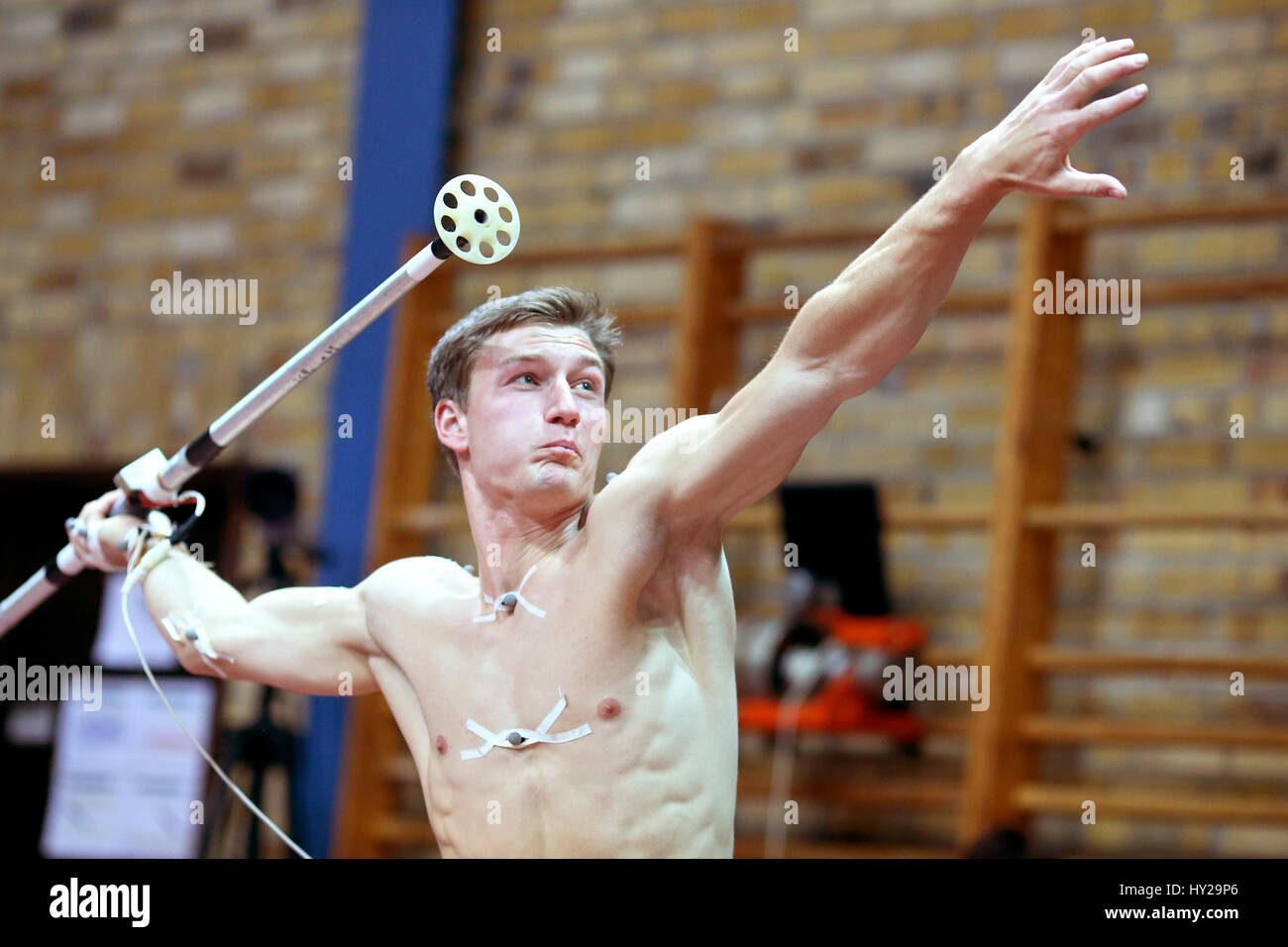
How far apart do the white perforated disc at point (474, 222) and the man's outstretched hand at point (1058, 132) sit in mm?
566

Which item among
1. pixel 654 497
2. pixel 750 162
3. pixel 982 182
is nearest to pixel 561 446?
pixel 654 497

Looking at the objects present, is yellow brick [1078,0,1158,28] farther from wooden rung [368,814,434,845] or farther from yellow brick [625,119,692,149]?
wooden rung [368,814,434,845]

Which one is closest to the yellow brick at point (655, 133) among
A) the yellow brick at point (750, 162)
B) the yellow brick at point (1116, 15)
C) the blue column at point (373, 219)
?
the yellow brick at point (750, 162)

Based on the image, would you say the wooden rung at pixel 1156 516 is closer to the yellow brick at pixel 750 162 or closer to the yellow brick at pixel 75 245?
the yellow brick at pixel 750 162

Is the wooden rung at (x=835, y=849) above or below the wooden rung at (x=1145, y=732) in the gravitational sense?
below

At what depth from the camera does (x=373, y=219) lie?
500 centimetres

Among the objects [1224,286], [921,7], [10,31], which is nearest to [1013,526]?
[1224,286]

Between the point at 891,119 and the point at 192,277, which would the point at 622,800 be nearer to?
the point at 891,119

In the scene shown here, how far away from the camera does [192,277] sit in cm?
553

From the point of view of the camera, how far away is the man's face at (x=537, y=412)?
198 centimetres

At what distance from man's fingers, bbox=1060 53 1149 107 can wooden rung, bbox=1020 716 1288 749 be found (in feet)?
7.16

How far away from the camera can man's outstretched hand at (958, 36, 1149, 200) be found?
1647mm
